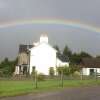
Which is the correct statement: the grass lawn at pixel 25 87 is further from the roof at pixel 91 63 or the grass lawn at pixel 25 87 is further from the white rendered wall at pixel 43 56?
the roof at pixel 91 63

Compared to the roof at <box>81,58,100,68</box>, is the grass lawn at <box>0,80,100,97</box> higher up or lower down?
lower down

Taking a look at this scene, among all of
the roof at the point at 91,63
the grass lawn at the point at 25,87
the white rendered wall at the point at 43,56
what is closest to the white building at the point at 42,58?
the white rendered wall at the point at 43,56

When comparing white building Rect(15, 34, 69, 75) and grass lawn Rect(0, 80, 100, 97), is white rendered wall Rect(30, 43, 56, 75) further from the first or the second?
grass lawn Rect(0, 80, 100, 97)

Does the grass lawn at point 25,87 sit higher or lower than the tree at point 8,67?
lower

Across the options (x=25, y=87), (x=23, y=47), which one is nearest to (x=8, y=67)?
(x=23, y=47)

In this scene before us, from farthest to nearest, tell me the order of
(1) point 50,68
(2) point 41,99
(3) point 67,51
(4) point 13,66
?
(3) point 67,51, (4) point 13,66, (1) point 50,68, (2) point 41,99

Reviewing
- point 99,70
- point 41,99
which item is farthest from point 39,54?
point 41,99

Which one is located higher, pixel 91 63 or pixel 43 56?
pixel 43 56

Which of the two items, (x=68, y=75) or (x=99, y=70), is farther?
(x=99, y=70)

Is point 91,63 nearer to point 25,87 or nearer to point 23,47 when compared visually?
point 23,47

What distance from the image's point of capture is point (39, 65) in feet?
247

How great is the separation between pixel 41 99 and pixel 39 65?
55485 millimetres

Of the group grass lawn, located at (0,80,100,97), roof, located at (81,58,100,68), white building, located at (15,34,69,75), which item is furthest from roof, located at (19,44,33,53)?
grass lawn, located at (0,80,100,97)

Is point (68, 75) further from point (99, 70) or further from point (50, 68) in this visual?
point (99, 70)
